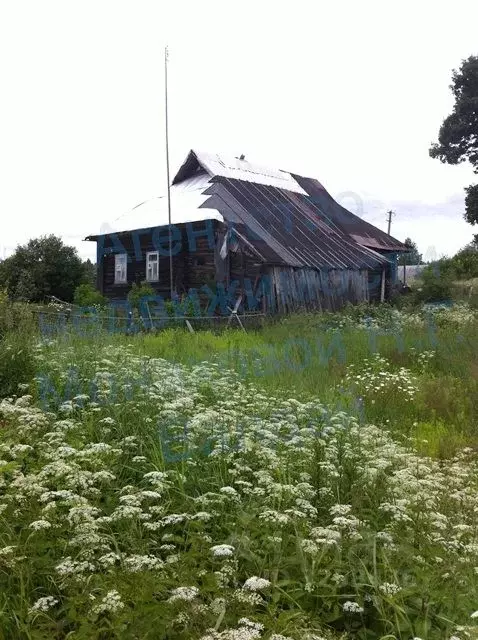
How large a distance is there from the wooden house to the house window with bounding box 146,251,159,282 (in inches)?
1.5

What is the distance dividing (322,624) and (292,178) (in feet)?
88.2

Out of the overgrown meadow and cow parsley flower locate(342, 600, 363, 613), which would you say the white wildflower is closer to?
the overgrown meadow

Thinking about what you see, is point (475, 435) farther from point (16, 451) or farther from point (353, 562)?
point (16, 451)

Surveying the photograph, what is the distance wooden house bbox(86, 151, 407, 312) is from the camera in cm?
1995

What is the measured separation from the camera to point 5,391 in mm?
6633

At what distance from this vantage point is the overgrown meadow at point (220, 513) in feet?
8.98

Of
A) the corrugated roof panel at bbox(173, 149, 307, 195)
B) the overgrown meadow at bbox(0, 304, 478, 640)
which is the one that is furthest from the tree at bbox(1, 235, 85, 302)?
the overgrown meadow at bbox(0, 304, 478, 640)

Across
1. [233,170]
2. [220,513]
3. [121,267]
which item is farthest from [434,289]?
[220,513]

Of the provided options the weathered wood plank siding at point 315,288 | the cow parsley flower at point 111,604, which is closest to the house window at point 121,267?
the weathered wood plank siding at point 315,288

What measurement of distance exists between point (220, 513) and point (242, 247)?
16476mm

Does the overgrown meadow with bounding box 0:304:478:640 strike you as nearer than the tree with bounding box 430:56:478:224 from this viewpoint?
Yes

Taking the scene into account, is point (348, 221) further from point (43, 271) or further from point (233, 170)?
point (43, 271)

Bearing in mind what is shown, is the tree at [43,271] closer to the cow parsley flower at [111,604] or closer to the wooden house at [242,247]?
the wooden house at [242,247]

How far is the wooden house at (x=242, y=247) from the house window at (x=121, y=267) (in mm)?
39
